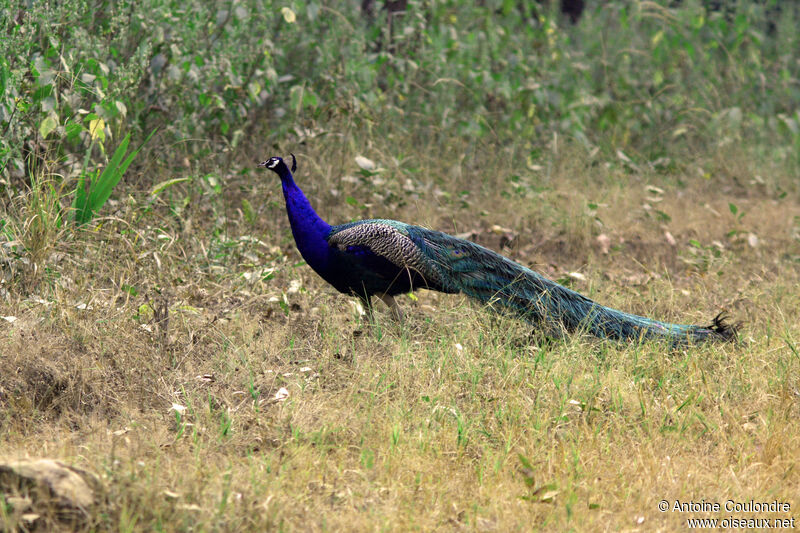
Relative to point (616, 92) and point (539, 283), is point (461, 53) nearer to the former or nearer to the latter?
point (616, 92)

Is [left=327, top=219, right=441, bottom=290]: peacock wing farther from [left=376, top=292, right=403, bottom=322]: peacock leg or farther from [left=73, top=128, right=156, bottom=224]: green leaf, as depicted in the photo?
[left=73, top=128, right=156, bottom=224]: green leaf

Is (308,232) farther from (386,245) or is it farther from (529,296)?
(529,296)

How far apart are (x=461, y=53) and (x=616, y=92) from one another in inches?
72.1

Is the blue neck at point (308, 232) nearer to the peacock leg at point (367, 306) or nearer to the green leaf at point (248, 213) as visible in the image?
the peacock leg at point (367, 306)

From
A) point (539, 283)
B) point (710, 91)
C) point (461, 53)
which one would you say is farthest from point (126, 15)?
point (710, 91)

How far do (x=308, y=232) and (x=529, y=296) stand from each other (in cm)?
115

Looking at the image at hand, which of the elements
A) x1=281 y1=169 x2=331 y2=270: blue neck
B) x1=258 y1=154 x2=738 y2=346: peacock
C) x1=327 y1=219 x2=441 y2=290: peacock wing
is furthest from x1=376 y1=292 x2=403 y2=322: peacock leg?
x1=281 y1=169 x2=331 y2=270: blue neck

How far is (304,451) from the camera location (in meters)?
2.98

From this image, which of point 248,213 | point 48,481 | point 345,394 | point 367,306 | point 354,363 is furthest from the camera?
point 248,213

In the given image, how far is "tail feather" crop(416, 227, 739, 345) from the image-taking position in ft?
13.3

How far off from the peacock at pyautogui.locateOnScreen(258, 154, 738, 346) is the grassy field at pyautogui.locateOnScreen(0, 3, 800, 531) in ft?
0.41

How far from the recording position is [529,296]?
414 cm

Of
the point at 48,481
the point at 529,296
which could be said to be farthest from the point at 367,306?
the point at 48,481

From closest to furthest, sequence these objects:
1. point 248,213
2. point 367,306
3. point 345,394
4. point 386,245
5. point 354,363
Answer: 1. point 345,394
2. point 354,363
3. point 386,245
4. point 367,306
5. point 248,213
